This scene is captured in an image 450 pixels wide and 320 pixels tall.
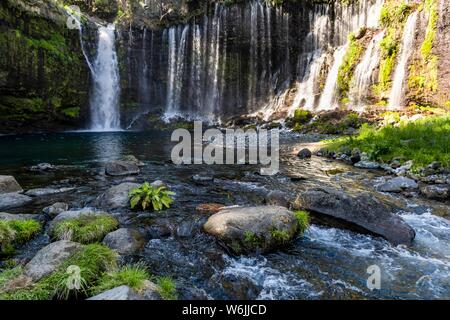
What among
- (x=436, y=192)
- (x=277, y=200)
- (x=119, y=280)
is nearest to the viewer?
(x=119, y=280)

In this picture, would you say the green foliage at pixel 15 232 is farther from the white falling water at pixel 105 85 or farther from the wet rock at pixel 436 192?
the white falling water at pixel 105 85

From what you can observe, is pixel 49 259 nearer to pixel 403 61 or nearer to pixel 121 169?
pixel 121 169

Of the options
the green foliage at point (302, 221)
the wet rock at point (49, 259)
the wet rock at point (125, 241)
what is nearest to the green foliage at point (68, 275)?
the wet rock at point (49, 259)

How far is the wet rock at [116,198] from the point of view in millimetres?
9023

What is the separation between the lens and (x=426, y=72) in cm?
2802

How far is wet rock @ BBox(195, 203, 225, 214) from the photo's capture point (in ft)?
28.3

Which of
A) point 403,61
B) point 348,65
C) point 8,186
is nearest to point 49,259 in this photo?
point 8,186

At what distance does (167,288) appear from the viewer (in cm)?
500

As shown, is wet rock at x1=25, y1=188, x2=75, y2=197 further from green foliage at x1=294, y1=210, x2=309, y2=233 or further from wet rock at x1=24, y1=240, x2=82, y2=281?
green foliage at x1=294, y1=210, x2=309, y2=233

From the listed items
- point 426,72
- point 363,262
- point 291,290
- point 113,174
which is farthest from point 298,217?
point 426,72

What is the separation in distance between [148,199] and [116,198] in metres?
1.14

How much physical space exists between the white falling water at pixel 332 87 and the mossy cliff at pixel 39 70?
30.2 metres

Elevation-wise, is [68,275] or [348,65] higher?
[348,65]

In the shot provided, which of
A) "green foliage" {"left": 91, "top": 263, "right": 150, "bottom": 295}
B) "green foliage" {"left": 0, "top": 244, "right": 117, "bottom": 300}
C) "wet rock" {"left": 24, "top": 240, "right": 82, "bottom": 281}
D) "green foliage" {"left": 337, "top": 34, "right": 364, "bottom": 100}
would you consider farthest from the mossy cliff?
"green foliage" {"left": 91, "top": 263, "right": 150, "bottom": 295}
